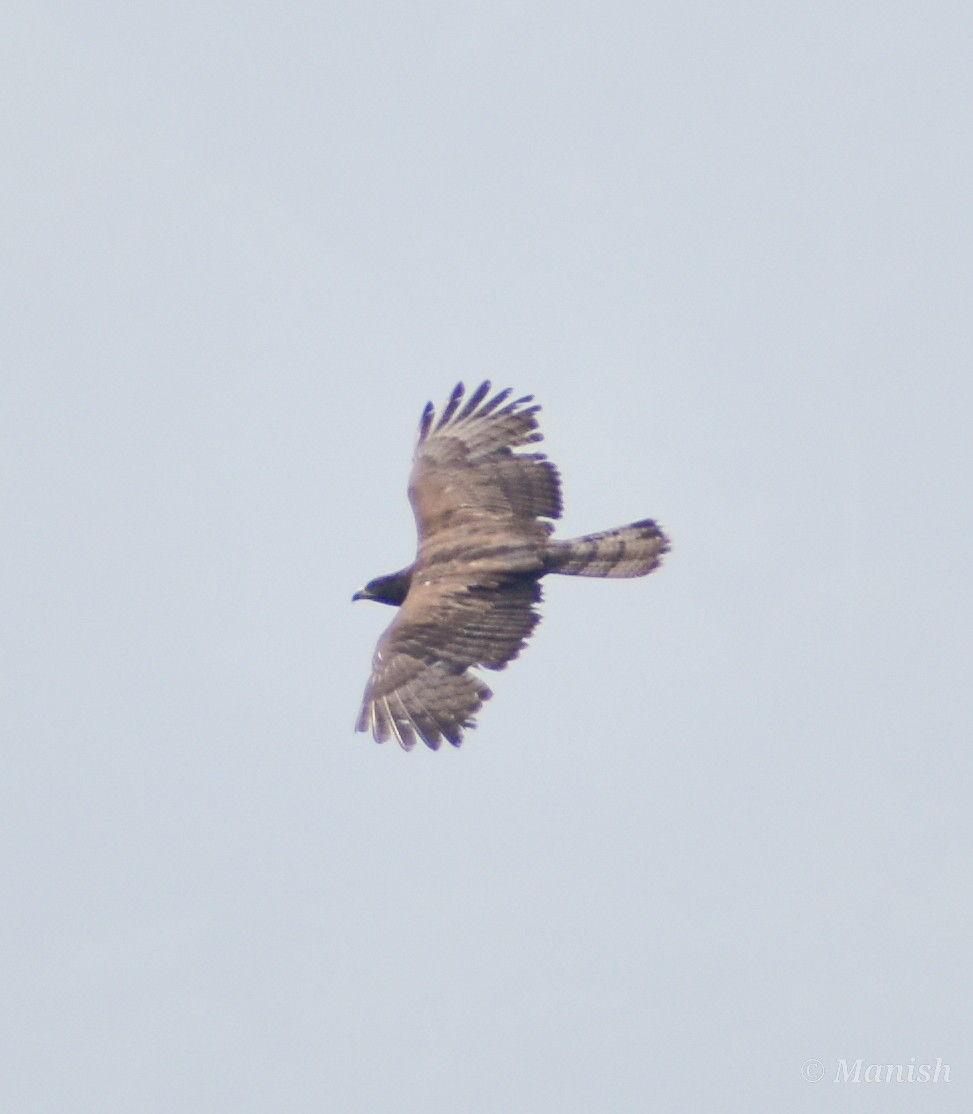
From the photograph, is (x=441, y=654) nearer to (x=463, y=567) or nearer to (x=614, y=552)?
(x=463, y=567)

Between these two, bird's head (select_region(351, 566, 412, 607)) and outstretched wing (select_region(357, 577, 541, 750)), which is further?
bird's head (select_region(351, 566, 412, 607))

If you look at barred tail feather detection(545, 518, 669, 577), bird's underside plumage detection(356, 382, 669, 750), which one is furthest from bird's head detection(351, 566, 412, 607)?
barred tail feather detection(545, 518, 669, 577)

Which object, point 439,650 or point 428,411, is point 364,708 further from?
point 428,411

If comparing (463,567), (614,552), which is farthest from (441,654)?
(614,552)

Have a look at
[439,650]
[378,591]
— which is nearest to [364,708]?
[439,650]

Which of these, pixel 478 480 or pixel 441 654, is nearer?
pixel 441 654

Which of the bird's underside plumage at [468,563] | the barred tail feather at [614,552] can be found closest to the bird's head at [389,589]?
the bird's underside plumage at [468,563]

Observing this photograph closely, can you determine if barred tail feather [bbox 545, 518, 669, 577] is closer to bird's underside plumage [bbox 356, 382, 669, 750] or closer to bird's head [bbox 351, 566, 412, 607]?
bird's underside plumage [bbox 356, 382, 669, 750]
